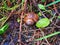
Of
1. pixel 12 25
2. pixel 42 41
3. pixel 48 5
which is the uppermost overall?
pixel 48 5

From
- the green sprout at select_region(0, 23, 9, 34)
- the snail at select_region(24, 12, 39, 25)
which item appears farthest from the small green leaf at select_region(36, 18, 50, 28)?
the green sprout at select_region(0, 23, 9, 34)

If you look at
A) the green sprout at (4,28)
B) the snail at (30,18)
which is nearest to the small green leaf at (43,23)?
the snail at (30,18)

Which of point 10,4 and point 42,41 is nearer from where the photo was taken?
point 42,41

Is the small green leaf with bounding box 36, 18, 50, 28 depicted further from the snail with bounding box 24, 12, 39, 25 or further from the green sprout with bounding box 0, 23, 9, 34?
the green sprout with bounding box 0, 23, 9, 34

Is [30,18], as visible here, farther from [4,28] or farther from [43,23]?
[4,28]

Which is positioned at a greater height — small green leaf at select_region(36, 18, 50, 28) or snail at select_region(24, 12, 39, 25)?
snail at select_region(24, 12, 39, 25)

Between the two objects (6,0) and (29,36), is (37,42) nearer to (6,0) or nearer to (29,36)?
(29,36)

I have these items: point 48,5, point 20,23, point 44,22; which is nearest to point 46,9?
point 48,5

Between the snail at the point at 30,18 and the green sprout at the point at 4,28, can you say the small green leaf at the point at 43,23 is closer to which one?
the snail at the point at 30,18
